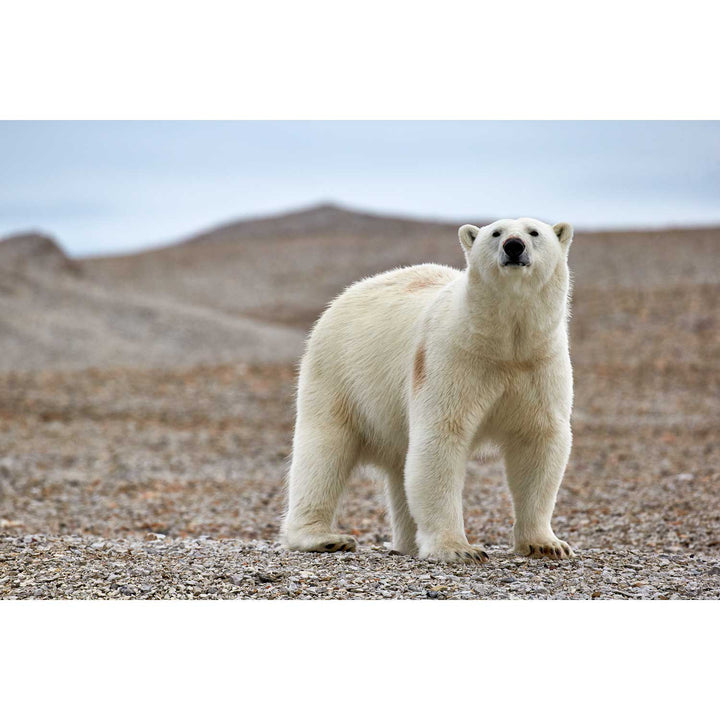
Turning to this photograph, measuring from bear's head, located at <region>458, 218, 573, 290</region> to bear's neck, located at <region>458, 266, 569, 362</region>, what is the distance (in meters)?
0.04

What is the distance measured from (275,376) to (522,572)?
12232 millimetres

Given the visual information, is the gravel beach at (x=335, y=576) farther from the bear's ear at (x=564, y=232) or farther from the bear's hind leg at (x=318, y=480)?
the bear's ear at (x=564, y=232)

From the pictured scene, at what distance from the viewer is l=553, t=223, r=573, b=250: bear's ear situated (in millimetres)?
4465

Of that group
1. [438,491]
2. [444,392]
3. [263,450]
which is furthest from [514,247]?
[263,450]

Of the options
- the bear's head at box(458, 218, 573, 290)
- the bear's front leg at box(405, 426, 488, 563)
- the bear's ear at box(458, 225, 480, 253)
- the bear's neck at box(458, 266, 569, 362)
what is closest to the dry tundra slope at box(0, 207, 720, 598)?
the bear's front leg at box(405, 426, 488, 563)

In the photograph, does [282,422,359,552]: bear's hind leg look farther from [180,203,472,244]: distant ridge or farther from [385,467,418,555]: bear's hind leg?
[180,203,472,244]: distant ridge

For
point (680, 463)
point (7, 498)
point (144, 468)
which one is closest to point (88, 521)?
point (7, 498)

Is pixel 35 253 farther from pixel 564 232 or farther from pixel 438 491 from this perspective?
pixel 564 232

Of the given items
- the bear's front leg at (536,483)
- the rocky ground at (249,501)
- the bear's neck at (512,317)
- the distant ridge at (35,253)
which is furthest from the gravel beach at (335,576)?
the distant ridge at (35,253)

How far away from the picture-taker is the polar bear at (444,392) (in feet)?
14.3

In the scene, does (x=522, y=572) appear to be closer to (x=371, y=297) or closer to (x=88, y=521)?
(x=371, y=297)

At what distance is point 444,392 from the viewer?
4508mm

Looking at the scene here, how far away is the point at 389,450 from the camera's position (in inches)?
206

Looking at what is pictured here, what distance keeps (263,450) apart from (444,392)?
22.6 ft
